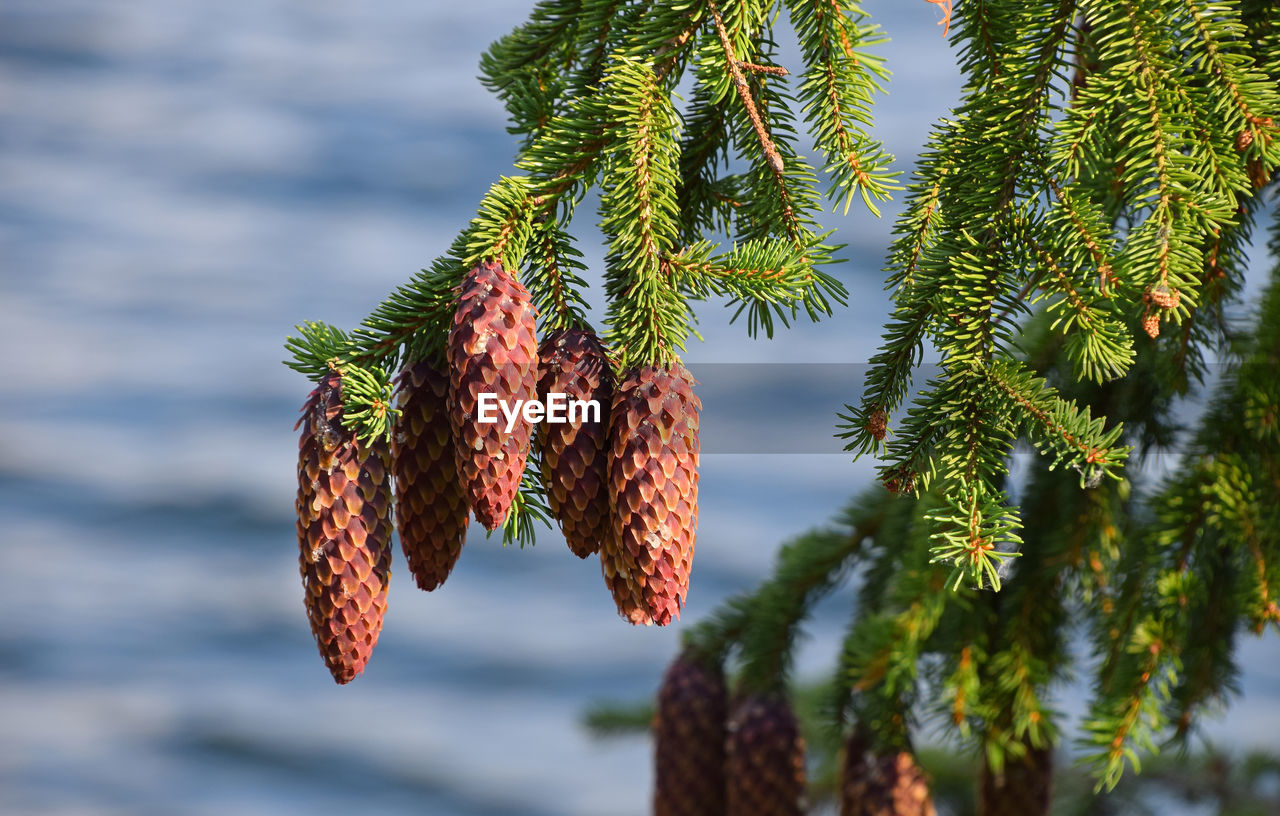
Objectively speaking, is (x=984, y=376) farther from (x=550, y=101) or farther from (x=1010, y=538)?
(x=550, y=101)

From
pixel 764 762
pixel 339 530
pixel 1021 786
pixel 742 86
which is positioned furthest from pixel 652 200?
pixel 1021 786

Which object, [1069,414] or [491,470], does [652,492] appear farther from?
[1069,414]

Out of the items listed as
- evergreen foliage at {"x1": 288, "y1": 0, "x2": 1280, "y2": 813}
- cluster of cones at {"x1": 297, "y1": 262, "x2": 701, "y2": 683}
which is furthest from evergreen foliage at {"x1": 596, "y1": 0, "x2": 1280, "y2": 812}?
cluster of cones at {"x1": 297, "y1": 262, "x2": 701, "y2": 683}

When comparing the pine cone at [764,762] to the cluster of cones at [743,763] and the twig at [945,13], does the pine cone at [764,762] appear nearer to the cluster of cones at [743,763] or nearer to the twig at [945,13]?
the cluster of cones at [743,763]

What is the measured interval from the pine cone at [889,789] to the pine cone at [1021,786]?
0.11 metres

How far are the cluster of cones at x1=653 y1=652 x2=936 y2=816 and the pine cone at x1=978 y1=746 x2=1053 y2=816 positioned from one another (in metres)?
0.10

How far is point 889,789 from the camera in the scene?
2.75 ft

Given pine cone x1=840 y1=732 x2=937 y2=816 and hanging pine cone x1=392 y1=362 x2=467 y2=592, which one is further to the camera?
pine cone x1=840 y1=732 x2=937 y2=816

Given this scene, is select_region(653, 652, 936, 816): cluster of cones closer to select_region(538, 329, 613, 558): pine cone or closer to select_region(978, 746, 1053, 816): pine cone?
select_region(978, 746, 1053, 816): pine cone

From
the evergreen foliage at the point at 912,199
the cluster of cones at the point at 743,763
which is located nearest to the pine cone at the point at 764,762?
the cluster of cones at the point at 743,763

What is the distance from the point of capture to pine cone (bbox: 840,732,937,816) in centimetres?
83

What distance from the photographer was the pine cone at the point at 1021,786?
92cm

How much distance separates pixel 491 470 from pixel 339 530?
0.07 m

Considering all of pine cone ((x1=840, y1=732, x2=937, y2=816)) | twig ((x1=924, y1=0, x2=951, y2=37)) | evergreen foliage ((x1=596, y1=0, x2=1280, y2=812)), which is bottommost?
pine cone ((x1=840, y1=732, x2=937, y2=816))
